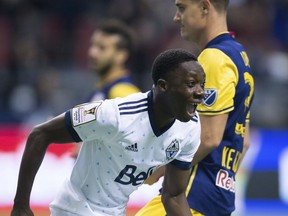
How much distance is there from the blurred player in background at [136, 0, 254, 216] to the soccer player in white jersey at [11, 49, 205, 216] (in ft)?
0.89

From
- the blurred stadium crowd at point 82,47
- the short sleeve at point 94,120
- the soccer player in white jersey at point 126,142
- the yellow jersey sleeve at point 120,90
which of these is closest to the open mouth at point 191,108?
the soccer player in white jersey at point 126,142

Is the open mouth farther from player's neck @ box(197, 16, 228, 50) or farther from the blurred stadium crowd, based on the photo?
the blurred stadium crowd

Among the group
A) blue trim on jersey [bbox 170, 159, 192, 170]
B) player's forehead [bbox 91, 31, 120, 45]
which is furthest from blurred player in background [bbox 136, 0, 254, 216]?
player's forehead [bbox 91, 31, 120, 45]

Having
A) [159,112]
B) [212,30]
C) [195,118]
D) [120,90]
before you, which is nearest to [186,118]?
[159,112]

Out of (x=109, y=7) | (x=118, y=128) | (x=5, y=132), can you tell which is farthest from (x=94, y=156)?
(x=109, y=7)

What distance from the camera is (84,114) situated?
420cm

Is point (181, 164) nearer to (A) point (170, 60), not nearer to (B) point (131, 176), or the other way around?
(B) point (131, 176)

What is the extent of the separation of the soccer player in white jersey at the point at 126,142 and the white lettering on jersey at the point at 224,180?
36 centimetres

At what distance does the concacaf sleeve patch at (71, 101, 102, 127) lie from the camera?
4184mm

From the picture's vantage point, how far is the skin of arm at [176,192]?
457cm

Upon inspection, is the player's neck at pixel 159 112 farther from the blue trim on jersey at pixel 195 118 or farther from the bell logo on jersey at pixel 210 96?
the bell logo on jersey at pixel 210 96

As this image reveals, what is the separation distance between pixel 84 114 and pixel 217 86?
0.90 metres

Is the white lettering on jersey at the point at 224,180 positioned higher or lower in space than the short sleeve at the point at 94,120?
lower

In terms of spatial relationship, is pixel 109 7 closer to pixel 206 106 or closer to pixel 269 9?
pixel 269 9
